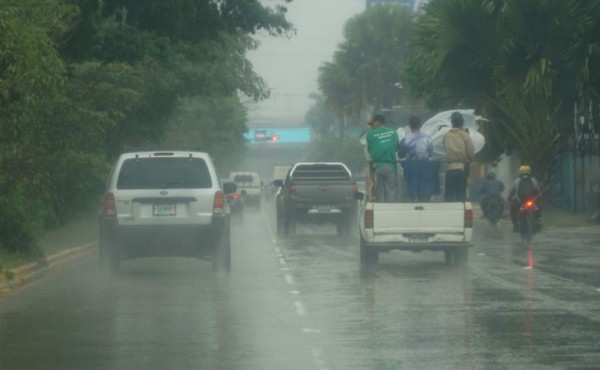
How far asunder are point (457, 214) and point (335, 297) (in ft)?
17.1

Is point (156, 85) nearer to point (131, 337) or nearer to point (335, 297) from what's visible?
point (335, 297)

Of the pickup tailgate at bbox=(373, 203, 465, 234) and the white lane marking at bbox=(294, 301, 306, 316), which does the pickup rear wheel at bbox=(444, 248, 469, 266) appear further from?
the white lane marking at bbox=(294, 301, 306, 316)

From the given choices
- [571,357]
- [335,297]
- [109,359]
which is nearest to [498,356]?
[571,357]

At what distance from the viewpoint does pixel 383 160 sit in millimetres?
22219

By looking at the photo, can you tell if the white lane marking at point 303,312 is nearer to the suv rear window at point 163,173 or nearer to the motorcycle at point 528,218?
the suv rear window at point 163,173

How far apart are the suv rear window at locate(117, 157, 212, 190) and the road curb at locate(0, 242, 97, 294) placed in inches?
82.9

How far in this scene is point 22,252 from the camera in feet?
70.8

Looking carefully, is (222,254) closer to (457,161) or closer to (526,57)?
(457,161)

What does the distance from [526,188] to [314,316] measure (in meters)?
15.3

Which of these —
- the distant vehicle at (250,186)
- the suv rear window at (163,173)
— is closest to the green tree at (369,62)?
the distant vehicle at (250,186)

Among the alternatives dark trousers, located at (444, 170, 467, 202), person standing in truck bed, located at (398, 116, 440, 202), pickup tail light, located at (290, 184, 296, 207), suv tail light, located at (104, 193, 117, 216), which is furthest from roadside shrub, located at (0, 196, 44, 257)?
pickup tail light, located at (290, 184, 296, 207)

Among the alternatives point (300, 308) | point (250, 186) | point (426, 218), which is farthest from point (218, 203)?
point (250, 186)

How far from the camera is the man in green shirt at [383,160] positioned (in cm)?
2222

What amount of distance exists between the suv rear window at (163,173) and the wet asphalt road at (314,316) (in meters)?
1.53
